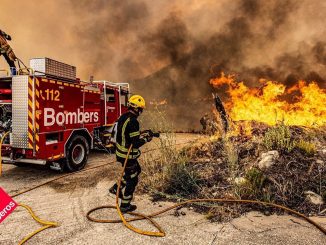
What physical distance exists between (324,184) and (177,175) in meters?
2.70

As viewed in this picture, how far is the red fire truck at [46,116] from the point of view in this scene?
647 cm

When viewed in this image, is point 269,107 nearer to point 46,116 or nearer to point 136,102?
point 136,102

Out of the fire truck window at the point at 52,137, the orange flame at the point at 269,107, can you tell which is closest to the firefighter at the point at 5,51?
the fire truck window at the point at 52,137

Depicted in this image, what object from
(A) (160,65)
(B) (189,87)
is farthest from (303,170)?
(A) (160,65)

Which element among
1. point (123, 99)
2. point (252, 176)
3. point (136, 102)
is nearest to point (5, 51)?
point (123, 99)

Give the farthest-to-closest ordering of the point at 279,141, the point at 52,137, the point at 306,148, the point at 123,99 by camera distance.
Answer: the point at 123,99
the point at 52,137
the point at 279,141
the point at 306,148

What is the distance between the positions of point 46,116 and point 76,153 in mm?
1639

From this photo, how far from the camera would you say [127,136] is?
182 inches

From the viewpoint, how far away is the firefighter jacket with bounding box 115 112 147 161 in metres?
4.62

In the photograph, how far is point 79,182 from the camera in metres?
6.46

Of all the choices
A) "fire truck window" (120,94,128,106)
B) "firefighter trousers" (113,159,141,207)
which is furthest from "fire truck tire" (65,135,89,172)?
"firefighter trousers" (113,159,141,207)

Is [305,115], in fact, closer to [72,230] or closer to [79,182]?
[79,182]

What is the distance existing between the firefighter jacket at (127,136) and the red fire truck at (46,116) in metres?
2.80

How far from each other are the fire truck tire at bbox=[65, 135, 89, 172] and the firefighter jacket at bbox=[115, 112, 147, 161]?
10.5 feet
